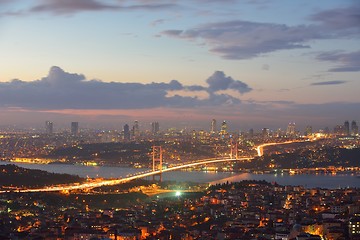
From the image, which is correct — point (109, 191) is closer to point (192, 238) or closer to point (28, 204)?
point (28, 204)

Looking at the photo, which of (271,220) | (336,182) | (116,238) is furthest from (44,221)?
(336,182)

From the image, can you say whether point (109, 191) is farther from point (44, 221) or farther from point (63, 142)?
point (63, 142)

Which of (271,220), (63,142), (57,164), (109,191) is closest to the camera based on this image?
(271,220)

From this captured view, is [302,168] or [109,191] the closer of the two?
[109,191]

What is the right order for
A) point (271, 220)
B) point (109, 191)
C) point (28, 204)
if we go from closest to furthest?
point (271, 220) → point (28, 204) → point (109, 191)

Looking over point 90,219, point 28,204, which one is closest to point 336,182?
point 28,204

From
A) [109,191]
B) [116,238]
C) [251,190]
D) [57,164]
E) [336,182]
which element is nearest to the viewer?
[116,238]
